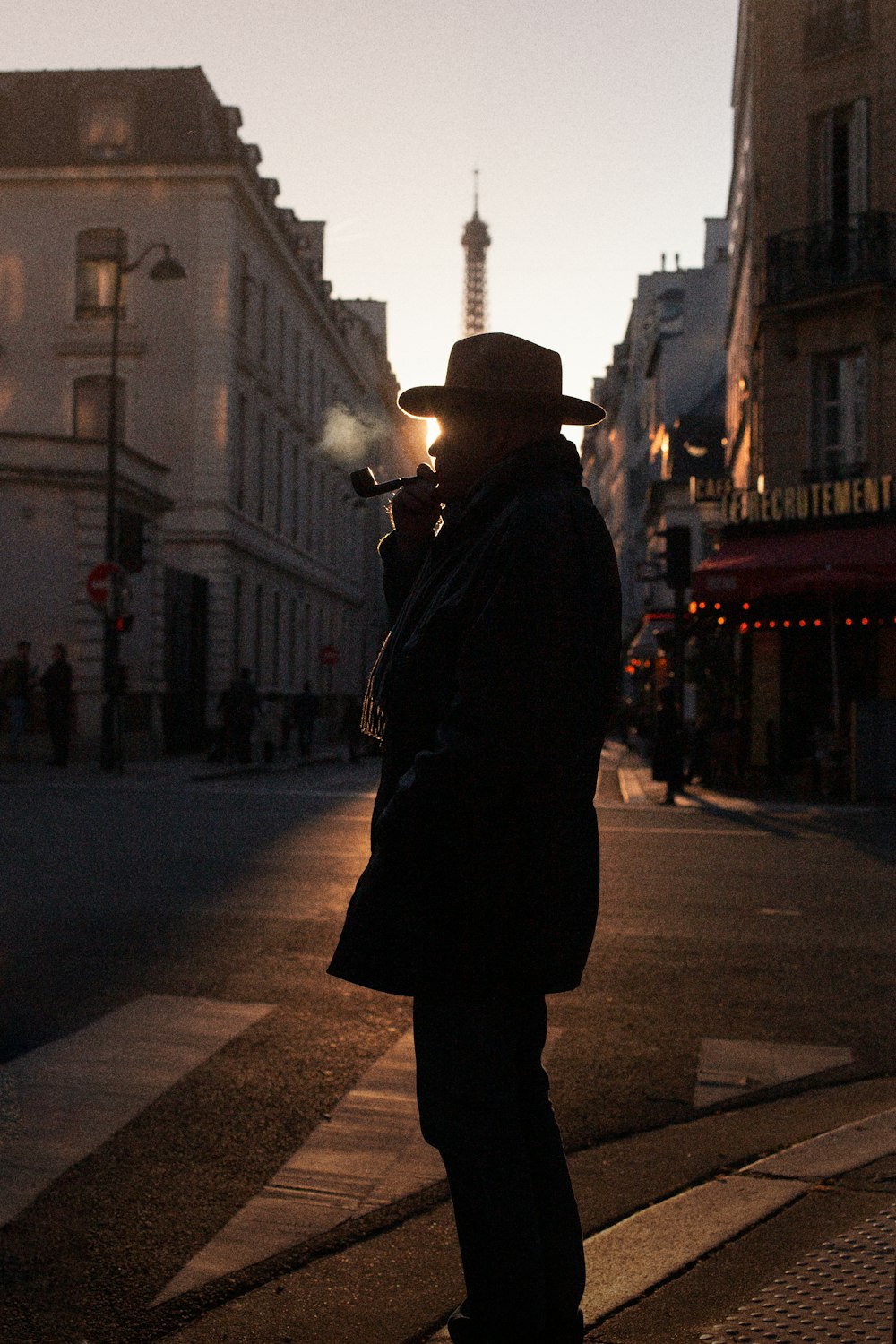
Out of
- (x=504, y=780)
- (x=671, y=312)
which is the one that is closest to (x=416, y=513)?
(x=504, y=780)

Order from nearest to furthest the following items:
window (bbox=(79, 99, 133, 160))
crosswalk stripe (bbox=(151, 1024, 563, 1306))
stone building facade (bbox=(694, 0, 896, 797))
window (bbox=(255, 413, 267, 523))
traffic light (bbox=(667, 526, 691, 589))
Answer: crosswalk stripe (bbox=(151, 1024, 563, 1306)) → traffic light (bbox=(667, 526, 691, 589)) → stone building facade (bbox=(694, 0, 896, 797)) → window (bbox=(79, 99, 133, 160)) → window (bbox=(255, 413, 267, 523))

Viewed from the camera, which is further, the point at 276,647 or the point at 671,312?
the point at 671,312

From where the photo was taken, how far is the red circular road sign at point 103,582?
23172 mm

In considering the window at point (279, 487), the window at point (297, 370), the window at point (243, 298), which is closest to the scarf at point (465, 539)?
the window at point (243, 298)

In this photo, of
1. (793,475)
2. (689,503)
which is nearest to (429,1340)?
(793,475)

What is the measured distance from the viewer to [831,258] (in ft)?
77.3

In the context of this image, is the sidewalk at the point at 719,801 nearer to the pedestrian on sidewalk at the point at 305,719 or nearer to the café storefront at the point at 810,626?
the café storefront at the point at 810,626

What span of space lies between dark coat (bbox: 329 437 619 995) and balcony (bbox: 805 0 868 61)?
78.8 ft

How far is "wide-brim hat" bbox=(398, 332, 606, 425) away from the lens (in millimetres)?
2547

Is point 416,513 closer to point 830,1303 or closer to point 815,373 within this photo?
point 830,1303

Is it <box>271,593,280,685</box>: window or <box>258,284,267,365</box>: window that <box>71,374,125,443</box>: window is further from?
<box>271,593,280,685</box>: window

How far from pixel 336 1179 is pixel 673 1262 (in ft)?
3.13

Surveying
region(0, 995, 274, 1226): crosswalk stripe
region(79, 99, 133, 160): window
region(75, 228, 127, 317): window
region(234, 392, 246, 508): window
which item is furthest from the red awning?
region(79, 99, 133, 160): window

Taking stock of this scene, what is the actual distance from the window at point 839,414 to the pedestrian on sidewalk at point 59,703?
12243mm
